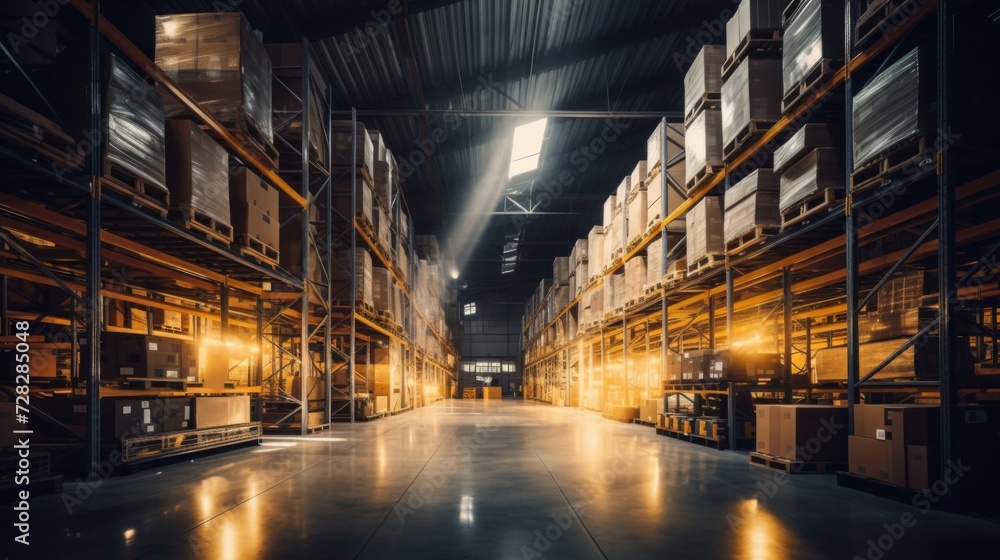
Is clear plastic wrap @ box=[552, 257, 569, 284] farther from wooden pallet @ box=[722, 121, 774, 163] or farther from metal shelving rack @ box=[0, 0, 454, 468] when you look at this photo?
wooden pallet @ box=[722, 121, 774, 163]

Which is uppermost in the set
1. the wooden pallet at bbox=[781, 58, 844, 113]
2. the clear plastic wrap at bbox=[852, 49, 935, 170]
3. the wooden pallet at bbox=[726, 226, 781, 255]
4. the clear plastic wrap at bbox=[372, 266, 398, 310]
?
the wooden pallet at bbox=[781, 58, 844, 113]

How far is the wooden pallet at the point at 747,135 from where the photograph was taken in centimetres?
718

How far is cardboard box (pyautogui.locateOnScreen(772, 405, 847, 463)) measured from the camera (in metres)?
5.70

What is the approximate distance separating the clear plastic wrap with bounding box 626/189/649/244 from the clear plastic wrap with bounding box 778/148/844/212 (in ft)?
16.5

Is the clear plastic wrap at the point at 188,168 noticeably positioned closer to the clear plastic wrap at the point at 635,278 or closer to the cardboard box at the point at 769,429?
the cardboard box at the point at 769,429

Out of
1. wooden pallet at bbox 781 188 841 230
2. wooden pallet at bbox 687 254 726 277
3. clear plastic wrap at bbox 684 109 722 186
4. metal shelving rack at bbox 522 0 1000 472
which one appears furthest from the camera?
clear plastic wrap at bbox 684 109 722 186

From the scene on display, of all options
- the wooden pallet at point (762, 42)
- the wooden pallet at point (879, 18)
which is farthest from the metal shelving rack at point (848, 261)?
the wooden pallet at point (762, 42)

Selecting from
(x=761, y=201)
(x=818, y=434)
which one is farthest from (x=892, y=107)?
(x=818, y=434)

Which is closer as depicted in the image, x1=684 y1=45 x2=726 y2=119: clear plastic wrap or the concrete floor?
the concrete floor

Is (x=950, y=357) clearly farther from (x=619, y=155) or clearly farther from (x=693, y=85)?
(x=619, y=155)

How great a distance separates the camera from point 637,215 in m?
11.8

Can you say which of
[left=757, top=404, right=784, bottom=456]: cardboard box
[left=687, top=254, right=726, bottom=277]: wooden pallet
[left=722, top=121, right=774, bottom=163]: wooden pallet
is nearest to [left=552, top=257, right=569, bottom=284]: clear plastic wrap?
[left=687, top=254, right=726, bottom=277]: wooden pallet

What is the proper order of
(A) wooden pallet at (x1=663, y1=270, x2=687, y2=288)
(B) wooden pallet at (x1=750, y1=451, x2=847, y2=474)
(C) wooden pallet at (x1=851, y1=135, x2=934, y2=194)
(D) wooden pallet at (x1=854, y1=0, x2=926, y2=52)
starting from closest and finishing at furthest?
(C) wooden pallet at (x1=851, y1=135, x2=934, y2=194), (D) wooden pallet at (x1=854, y1=0, x2=926, y2=52), (B) wooden pallet at (x1=750, y1=451, x2=847, y2=474), (A) wooden pallet at (x1=663, y1=270, x2=687, y2=288)

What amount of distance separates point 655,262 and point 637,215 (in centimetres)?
143
